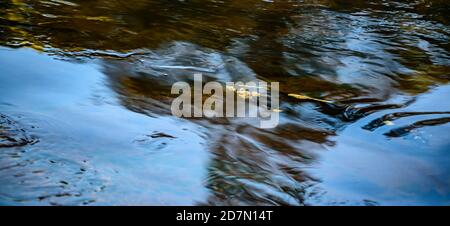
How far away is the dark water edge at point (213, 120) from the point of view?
3090 mm

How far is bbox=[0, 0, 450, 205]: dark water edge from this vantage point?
309 cm

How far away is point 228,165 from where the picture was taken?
3420 mm

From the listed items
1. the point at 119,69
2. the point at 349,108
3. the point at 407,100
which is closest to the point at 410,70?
the point at 407,100

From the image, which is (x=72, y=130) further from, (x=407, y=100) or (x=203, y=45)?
(x=407, y=100)

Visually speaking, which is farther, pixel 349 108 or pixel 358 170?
pixel 349 108

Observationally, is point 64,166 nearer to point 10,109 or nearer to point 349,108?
point 10,109

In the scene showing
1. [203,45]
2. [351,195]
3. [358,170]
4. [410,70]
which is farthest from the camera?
[203,45]

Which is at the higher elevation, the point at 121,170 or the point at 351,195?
the point at 121,170

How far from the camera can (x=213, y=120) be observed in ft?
13.8

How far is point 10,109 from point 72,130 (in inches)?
26.5

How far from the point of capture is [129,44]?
19.5 ft

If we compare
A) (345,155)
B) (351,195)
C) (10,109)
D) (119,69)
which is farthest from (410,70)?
(10,109)

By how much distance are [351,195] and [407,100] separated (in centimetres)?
208

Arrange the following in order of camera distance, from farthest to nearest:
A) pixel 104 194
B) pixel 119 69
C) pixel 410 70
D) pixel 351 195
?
pixel 410 70, pixel 119 69, pixel 351 195, pixel 104 194
